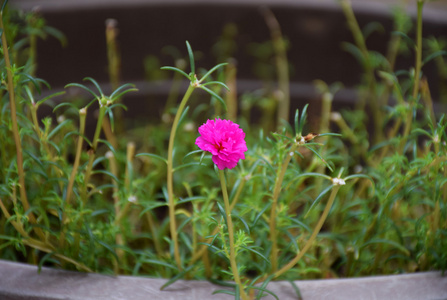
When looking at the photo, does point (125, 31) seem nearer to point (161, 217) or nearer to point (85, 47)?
point (85, 47)

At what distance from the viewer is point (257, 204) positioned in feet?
2.11

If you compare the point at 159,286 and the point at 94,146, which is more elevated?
the point at 94,146

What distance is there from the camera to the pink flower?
0.41 metres

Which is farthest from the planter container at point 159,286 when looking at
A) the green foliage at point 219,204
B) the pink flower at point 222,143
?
the pink flower at point 222,143

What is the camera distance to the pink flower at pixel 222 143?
0.41 meters

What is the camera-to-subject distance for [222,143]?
1.33 ft

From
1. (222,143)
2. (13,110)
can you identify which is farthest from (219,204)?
(13,110)

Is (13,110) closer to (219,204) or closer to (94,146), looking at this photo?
(94,146)

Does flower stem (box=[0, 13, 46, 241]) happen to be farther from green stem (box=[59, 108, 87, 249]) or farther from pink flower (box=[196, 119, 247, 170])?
pink flower (box=[196, 119, 247, 170])

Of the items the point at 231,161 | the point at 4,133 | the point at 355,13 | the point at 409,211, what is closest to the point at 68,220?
the point at 4,133

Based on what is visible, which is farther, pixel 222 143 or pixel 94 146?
pixel 94 146

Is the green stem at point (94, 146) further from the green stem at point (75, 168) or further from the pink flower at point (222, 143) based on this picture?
the pink flower at point (222, 143)

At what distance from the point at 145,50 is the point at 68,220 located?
2.14ft

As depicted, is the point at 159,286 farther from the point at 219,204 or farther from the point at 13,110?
the point at 13,110
